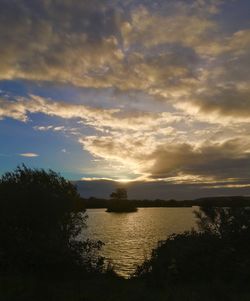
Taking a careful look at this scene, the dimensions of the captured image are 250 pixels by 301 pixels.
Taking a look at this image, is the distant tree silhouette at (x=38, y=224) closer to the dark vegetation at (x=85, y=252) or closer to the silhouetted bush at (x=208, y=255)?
the dark vegetation at (x=85, y=252)

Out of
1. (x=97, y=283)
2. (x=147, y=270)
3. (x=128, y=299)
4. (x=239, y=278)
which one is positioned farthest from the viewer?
(x=147, y=270)

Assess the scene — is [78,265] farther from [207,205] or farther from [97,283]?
[207,205]

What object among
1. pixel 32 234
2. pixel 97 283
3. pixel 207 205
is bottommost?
pixel 97 283

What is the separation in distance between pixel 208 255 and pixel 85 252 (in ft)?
29.1

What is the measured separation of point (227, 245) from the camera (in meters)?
21.8

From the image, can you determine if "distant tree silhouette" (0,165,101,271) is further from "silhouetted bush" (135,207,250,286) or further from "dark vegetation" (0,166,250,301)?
"silhouetted bush" (135,207,250,286)

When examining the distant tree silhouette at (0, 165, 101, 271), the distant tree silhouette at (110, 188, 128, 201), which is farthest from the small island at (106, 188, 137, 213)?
the distant tree silhouette at (0, 165, 101, 271)

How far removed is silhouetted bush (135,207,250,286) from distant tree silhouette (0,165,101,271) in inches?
202

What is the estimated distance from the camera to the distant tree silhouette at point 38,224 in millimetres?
22891

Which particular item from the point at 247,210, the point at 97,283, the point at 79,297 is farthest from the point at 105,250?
the point at 79,297

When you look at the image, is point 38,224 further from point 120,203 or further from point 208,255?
point 120,203

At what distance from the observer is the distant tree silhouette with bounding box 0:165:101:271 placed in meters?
22.9

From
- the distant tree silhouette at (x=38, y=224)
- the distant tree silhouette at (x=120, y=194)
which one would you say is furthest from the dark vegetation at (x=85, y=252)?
the distant tree silhouette at (x=120, y=194)

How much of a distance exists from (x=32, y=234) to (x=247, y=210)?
13.4 metres
